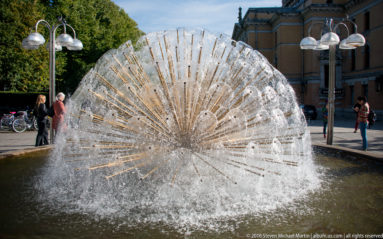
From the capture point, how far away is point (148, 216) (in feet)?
11.8

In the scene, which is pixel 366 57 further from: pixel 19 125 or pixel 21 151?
pixel 21 151

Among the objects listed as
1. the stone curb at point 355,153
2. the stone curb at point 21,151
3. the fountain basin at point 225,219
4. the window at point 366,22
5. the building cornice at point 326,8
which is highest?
the building cornice at point 326,8

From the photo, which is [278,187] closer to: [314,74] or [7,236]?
[7,236]

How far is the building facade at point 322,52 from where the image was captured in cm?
2904

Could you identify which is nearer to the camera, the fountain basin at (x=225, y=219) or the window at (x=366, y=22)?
the fountain basin at (x=225, y=219)

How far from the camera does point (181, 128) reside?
4.41 meters

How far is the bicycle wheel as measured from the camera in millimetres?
16077

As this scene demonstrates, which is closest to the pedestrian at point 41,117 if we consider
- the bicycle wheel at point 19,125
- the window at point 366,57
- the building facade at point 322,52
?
the bicycle wheel at point 19,125

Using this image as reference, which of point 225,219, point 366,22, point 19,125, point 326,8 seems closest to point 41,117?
point 225,219

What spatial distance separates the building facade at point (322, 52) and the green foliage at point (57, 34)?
18.6 metres

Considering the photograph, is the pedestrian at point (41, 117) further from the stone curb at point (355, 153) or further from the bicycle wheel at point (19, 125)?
the bicycle wheel at point (19, 125)

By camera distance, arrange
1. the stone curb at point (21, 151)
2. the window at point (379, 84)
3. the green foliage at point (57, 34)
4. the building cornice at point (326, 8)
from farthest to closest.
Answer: the building cornice at point (326, 8)
the window at point (379, 84)
the green foliage at point (57, 34)
the stone curb at point (21, 151)

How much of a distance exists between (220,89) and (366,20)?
108ft

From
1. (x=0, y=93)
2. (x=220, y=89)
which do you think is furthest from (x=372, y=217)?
(x=0, y=93)
